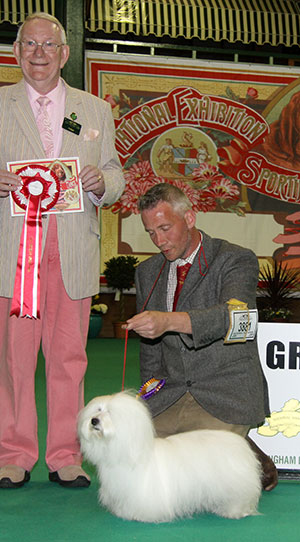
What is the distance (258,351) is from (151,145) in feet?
17.9

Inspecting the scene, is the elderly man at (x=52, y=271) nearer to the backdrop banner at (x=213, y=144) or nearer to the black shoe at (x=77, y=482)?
the black shoe at (x=77, y=482)

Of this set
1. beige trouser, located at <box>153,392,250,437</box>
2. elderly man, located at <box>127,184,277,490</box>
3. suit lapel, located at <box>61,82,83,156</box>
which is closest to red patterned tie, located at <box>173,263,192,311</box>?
elderly man, located at <box>127,184,277,490</box>

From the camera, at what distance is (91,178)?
2.62 m

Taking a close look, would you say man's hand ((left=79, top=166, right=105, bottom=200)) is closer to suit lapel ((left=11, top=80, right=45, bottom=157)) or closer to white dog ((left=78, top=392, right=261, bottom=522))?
suit lapel ((left=11, top=80, right=45, bottom=157))

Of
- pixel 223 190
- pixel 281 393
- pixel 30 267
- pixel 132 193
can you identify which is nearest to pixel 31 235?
pixel 30 267

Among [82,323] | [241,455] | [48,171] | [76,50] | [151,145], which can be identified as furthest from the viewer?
[151,145]

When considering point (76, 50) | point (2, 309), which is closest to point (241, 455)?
point (2, 309)

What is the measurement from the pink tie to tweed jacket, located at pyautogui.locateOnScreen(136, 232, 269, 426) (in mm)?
702

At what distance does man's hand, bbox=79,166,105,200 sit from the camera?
2617 millimetres

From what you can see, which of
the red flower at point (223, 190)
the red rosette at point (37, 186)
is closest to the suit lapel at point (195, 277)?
the red rosette at point (37, 186)

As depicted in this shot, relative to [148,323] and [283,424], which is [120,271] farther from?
[148,323]

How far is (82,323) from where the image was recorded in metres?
2.78

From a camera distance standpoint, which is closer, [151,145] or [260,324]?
[260,324]

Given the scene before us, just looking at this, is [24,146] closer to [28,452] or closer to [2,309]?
[2,309]
